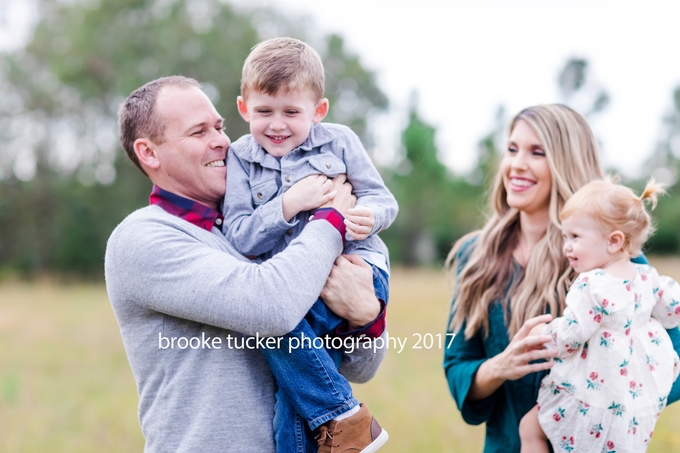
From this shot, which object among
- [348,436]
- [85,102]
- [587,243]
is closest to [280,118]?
[348,436]

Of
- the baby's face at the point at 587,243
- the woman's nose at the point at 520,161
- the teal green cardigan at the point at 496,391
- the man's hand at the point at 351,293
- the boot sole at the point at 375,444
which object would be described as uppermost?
the woman's nose at the point at 520,161

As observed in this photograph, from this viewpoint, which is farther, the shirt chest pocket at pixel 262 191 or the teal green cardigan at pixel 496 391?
the teal green cardigan at pixel 496 391

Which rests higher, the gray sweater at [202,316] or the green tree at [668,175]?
the gray sweater at [202,316]

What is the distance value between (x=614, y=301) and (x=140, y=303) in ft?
5.66

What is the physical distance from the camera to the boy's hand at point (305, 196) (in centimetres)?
238

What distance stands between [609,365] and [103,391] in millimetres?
6970

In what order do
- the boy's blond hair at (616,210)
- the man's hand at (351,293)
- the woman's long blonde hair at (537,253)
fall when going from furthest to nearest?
the woman's long blonde hair at (537,253) → the boy's blond hair at (616,210) → the man's hand at (351,293)

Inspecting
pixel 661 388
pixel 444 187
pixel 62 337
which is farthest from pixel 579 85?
pixel 661 388

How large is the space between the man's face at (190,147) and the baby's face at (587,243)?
138 centimetres

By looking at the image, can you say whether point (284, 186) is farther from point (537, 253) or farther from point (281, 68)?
point (537, 253)

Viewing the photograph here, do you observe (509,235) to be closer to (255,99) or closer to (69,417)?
(255,99)

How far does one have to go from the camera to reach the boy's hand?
238 cm

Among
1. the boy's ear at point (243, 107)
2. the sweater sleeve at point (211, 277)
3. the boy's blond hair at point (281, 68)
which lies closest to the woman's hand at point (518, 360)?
the sweater sleeve at point (211, 277)

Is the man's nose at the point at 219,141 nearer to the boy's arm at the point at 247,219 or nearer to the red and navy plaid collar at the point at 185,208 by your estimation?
the boy's arm at the point at 247,219
